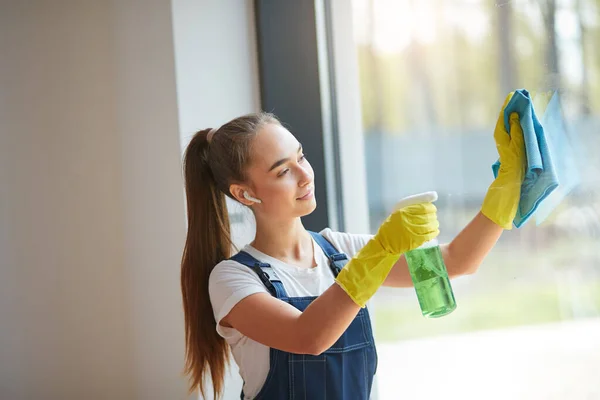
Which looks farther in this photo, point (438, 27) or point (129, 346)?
point (129, 346)

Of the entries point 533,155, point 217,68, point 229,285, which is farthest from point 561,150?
point 217,68

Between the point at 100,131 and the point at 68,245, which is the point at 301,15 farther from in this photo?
the point at 68,245

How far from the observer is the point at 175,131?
6.81 ft

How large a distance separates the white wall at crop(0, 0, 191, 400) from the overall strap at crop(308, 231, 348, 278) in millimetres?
714

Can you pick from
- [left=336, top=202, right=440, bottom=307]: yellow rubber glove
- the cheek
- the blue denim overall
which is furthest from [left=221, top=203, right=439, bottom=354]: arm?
the cheek

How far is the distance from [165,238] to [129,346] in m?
0.37

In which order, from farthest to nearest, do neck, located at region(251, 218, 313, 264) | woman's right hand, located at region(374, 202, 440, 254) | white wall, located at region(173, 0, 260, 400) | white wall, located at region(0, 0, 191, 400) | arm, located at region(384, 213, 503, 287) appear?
1. white wall, located at region(0, 0, 191, 400)
2. white wall, located at region(173, 0, 260, 400)
3. neck, located at region(251, 218, 313, 264)
4. arm, located at region(384, 213, 503, 287)
5. woman's right hand, located at region(374, 202, 440, 254)

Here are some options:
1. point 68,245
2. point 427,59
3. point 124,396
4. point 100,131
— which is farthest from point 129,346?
point 427,59

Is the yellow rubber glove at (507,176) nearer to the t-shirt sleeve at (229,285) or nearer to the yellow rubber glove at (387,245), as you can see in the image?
the yellow rubber glove at (387,245)

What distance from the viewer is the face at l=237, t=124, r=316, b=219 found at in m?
1.52

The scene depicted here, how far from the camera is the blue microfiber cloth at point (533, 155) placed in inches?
48.7

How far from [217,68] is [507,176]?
1045 millimetres

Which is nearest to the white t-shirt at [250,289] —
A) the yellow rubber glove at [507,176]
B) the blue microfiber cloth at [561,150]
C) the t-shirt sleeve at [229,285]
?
the t-shirt sleeve at [229,285]

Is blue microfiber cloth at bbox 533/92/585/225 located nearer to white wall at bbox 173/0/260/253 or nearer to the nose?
the nose
